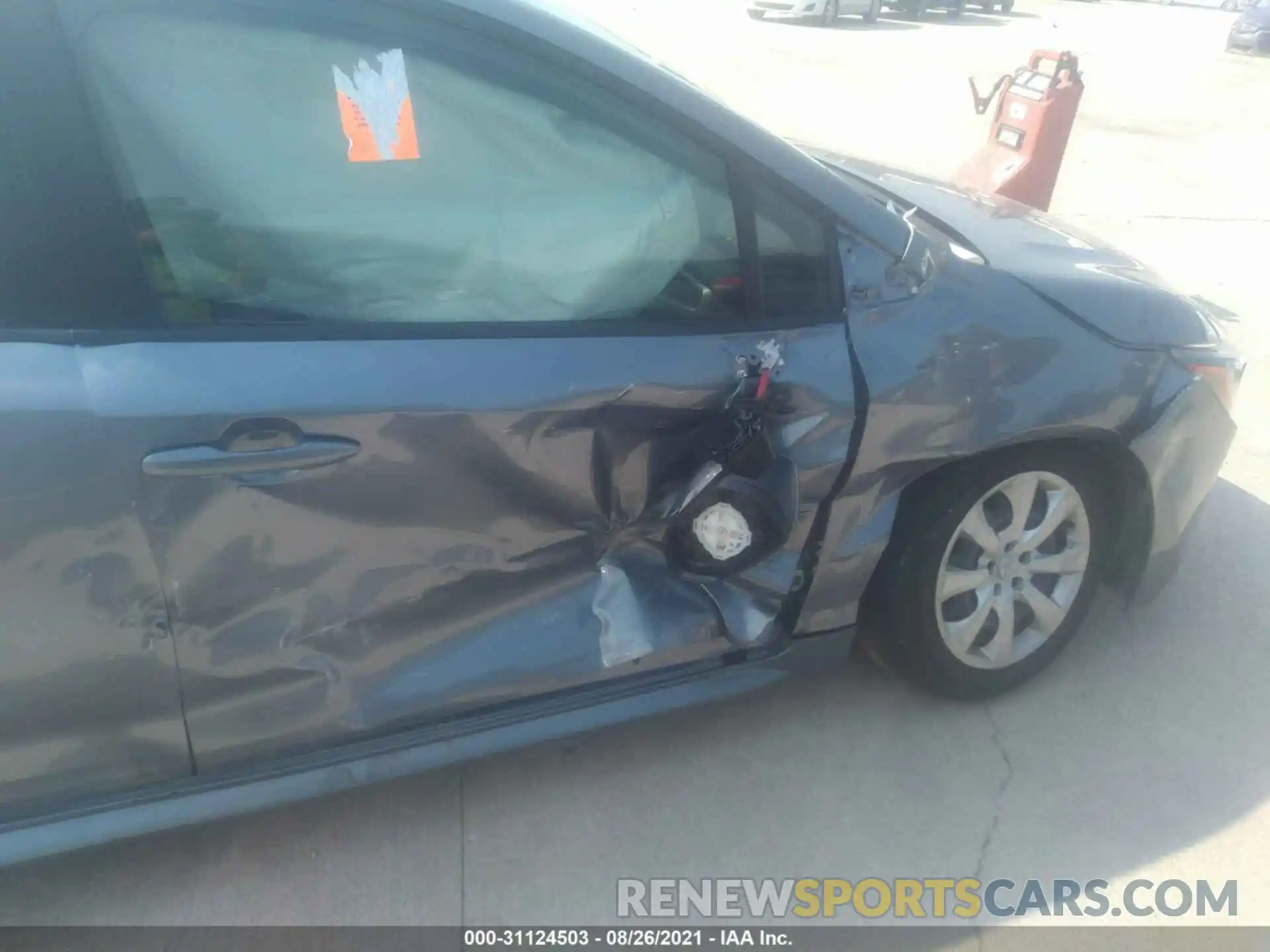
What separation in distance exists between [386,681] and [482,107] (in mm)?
1143

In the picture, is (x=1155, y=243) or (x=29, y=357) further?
(x=1155, y=243)

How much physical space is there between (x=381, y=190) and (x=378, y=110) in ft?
0.46

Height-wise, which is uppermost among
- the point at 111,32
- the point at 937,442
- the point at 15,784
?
the point at 111,32

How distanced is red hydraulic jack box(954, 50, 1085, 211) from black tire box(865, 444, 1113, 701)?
3284 mm

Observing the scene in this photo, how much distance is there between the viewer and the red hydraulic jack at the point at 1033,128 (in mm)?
5488

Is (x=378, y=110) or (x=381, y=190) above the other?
(x=378, y=110)

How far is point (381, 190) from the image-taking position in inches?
77.8

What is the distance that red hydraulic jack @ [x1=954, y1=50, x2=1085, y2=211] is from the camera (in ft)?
18.0

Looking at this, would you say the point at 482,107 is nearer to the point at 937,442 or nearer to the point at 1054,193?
the point at 937,442

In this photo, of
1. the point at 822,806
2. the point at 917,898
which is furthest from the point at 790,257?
the point at 917,898

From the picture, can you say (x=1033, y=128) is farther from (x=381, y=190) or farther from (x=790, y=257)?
(x=381, y=190)

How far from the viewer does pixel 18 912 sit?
2.23 meters

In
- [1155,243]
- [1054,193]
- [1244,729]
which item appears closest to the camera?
[1244,729]

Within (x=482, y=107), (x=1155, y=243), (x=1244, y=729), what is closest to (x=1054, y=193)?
(x=1155, y=243)
